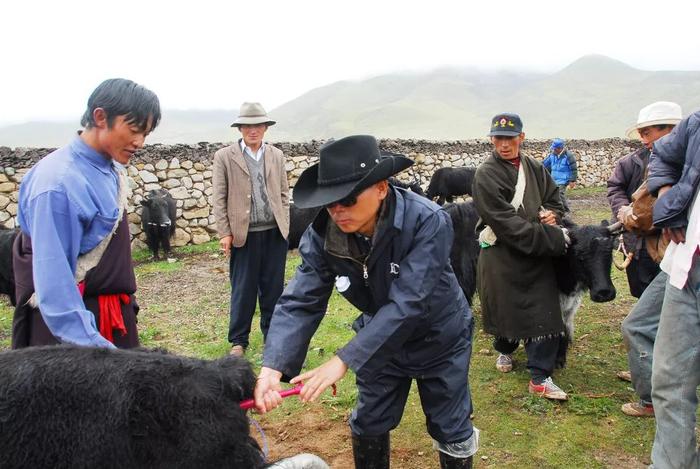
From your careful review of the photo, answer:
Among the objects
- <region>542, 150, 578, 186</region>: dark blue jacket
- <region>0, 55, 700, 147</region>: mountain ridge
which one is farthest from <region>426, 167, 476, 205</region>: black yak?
<region>0, 55, 700, 147</region>: mountain ridge

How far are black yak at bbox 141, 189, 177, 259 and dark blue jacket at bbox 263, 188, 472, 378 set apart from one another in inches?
310

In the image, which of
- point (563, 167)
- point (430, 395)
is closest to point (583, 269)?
point (430, 395)

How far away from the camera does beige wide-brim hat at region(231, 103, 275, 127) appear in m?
4.96

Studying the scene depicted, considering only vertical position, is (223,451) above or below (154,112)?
below

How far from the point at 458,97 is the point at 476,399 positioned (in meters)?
139

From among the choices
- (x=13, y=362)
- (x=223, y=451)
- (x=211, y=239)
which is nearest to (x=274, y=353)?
(x=223, y=451)

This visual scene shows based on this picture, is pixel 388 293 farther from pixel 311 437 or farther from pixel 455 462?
pixel 311 437

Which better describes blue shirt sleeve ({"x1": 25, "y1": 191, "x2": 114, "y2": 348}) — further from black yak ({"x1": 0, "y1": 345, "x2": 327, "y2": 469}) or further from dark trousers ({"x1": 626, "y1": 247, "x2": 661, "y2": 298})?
dark trousers ({"x1": 626, "y1": 247, "x2": 661, "y2": 298})

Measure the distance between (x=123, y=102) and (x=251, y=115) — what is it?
3132 millimetres

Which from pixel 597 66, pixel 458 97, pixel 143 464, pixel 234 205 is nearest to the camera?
pixel 143 464

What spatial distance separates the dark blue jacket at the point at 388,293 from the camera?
217cm

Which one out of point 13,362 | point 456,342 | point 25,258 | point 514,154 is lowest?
point 456,342

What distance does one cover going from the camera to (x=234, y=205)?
4.88 m

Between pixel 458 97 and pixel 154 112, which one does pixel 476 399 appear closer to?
pixel 154 112
